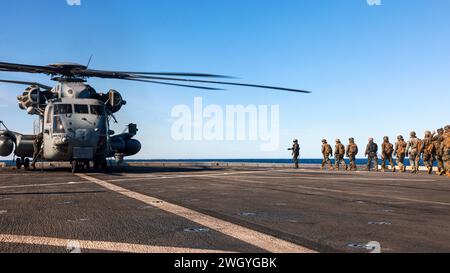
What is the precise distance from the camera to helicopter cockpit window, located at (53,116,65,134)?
19328mm

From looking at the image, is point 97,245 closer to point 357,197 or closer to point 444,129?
point 357,197

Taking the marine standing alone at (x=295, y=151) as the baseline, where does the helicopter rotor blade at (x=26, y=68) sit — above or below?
above

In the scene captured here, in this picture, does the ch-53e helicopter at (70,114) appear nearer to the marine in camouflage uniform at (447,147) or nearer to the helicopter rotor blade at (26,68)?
the helicopter rotor blade at (26,68)

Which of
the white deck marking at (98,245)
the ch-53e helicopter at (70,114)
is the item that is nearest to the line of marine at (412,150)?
the ch-53e helicopter at (70,114)

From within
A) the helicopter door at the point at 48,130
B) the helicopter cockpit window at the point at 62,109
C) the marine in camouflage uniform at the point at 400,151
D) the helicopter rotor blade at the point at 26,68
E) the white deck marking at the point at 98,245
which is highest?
the helicopter rotor blade at the point at 26,68

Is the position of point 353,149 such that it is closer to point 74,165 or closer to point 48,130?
point 74,165

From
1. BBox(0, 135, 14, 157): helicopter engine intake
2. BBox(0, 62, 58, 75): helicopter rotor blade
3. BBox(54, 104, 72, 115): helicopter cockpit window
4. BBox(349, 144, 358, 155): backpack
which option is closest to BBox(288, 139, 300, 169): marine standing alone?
BBox(349, 144, 358, 155): backpack

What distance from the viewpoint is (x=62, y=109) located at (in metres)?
19.8

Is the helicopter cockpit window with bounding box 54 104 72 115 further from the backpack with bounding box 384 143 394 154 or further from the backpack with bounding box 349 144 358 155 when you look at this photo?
the backpack with bounding box 384 143 394 154

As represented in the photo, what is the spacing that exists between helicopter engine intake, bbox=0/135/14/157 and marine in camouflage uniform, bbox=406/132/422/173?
21544 mm

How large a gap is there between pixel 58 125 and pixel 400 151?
1851 centimetres

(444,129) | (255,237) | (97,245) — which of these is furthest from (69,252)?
(444,129)

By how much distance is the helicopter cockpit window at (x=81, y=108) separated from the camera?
20.0 m

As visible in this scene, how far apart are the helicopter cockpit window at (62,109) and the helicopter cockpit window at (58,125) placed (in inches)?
10.9
